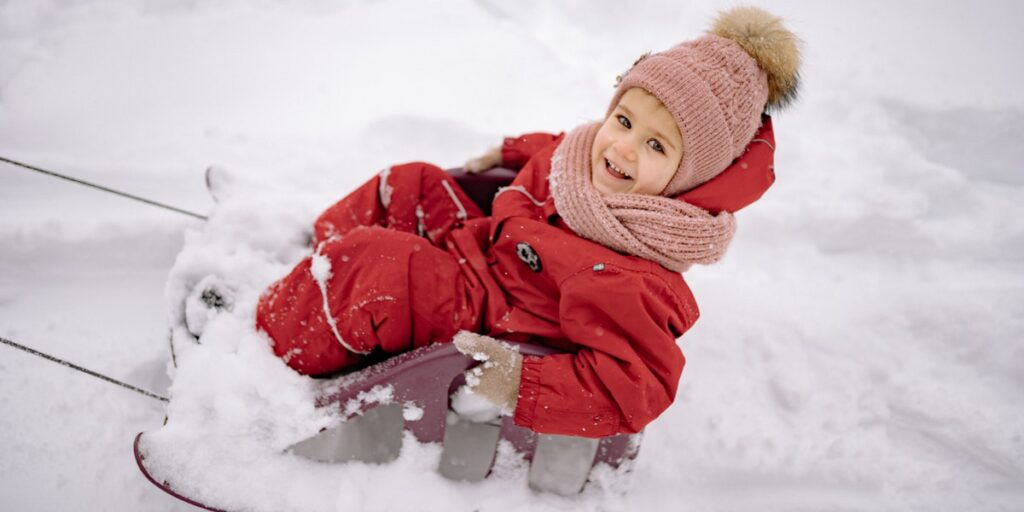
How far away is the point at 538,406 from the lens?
1083mm

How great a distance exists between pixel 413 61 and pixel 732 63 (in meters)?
1.73

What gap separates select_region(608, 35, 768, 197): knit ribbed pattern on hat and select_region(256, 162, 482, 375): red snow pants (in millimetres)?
553

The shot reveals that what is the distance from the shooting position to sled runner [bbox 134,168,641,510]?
3.71 ft

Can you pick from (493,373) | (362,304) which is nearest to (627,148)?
(493,373)

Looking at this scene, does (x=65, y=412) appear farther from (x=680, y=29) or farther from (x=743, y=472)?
(x=680, y=29)

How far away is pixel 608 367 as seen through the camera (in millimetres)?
1083

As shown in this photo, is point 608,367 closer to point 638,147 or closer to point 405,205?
point 638,147

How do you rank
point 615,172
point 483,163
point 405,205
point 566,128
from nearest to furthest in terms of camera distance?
point 615,172 < point 405,205 < point 483,163 < point 566,128

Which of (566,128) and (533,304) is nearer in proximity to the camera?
(533,304)

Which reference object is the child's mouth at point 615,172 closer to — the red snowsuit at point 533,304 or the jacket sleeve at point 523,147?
the red snowsuit at point 533,304

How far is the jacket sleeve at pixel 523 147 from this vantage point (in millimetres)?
1647

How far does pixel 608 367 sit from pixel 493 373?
215 millimetres

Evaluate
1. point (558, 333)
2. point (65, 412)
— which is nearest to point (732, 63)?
point (558, 333)

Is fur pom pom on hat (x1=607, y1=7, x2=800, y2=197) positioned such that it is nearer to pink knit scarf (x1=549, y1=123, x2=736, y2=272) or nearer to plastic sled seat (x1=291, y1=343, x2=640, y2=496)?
pink knit scarf (x1=549, y1=123, x2=736, y2=272)
